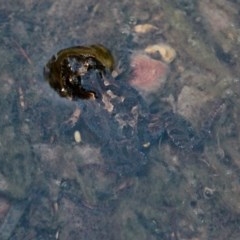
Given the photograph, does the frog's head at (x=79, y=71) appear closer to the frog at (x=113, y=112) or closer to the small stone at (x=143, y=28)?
the frog at (x=113, y=112)

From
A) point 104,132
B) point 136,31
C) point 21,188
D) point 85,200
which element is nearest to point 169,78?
point 136,31

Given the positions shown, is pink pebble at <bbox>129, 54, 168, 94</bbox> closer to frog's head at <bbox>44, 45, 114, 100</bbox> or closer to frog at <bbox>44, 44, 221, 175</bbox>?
frog at <bbox>44, 44, 221, 175</bbox>

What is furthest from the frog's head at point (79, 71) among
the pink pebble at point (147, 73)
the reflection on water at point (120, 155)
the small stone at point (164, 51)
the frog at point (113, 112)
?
the small stone at point (164, 51)

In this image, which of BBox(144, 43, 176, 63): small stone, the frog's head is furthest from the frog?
BBox(144, 43, 176, 63): small stone

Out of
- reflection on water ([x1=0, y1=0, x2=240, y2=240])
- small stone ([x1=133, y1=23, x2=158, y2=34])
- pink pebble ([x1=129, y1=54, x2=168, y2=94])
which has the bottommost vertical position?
reflection on water ([x1=0, y1=0, x2=240, y2=240])

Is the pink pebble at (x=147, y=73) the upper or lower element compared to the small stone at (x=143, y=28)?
lower

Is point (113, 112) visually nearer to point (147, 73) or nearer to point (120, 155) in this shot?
point (120, 155)

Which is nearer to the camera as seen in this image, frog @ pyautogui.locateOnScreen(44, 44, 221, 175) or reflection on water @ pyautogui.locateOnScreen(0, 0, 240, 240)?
frog @ pyautogui.locateOnScreen(44, 44, 221, 175)
